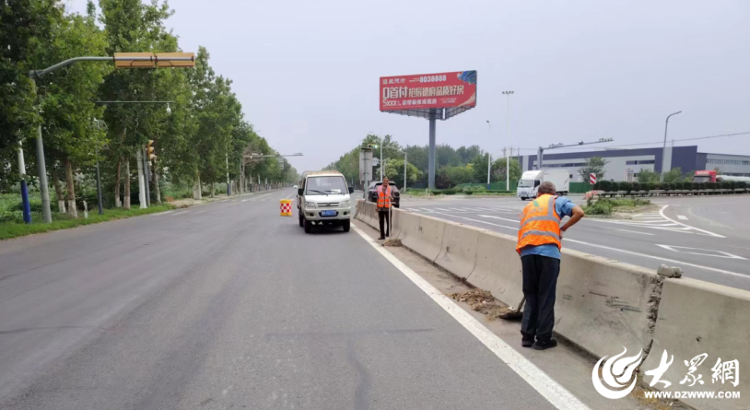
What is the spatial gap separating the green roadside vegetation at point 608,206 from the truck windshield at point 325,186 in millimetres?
15916

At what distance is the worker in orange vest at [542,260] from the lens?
4.30 metres

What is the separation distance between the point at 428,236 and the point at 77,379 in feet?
24.0

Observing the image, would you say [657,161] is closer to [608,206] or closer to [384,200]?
[608,206]

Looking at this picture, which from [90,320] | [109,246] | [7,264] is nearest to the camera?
[90,320]

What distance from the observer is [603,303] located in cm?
402

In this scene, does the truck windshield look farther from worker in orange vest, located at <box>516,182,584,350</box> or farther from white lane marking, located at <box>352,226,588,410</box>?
worker in orange vest, located at <box>516,182,584,350</box>

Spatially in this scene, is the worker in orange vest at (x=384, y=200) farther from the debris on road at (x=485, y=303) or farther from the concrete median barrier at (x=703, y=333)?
the concrete median barrier at (x=703, y=333)

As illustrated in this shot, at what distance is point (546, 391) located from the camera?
3.44 m

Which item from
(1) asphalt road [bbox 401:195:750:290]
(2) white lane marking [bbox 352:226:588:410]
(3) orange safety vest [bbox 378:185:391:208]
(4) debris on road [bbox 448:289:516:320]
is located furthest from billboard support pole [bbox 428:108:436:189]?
(4) debris on road [bbox 448:289:516:320]

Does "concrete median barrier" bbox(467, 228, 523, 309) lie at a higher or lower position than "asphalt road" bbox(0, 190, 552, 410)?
higher

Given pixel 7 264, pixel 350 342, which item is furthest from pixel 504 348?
pixel 7 264

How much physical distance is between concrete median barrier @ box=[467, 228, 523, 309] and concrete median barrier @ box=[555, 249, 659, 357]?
90 cm

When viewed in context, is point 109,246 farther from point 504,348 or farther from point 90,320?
point 504,348

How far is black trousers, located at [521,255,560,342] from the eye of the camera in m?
4.30
